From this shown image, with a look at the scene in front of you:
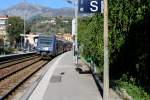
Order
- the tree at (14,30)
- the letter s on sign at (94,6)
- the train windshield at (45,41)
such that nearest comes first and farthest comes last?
the letter s on sign at (94,6), the train windshield at (45,41), the tree at (14,30)

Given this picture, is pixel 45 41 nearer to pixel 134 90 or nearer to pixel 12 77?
pixel 12 77

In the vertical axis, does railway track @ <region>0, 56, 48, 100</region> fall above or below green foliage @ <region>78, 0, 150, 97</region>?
below

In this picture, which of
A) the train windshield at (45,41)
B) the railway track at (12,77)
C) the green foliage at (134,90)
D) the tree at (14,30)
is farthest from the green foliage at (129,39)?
the tree at (14,30)

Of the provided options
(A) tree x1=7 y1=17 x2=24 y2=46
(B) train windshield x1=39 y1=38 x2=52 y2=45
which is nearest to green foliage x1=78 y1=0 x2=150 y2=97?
(B) train windshield x1=39 y1=38 x2=52 y2=45

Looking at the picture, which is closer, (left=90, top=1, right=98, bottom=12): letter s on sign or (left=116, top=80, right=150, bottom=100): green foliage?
(left=90, top=1, right=98, bottom=12): letter s on sign

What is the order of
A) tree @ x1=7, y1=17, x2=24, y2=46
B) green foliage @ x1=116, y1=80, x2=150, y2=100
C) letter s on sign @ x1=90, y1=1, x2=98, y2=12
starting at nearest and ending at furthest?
letter s on sign @ x1=90, y1=1, x2=98, y2=12, green foliage @ x1=116, y1=80, x2=150, y2=100, tree @ x1=7, y1=17, x2=24, y2=46

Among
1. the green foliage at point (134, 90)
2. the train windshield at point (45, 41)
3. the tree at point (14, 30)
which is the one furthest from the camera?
the tree at point (14, 30)

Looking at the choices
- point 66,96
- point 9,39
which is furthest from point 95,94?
point 9,39

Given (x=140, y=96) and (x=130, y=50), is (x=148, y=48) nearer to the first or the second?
(x=140, y=96)

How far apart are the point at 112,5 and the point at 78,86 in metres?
4.58

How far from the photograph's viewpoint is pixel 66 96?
17422mm

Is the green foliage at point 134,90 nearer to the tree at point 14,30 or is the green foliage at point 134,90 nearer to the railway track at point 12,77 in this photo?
the railway track at point 12,77

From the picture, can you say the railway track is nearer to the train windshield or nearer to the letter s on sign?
the letter s on sign

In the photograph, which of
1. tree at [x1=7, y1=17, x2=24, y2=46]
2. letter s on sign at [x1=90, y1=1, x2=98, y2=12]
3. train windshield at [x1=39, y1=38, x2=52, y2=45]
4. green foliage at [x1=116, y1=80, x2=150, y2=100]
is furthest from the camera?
tree at [x1=7, y1=17, x2=24, y2=46]
